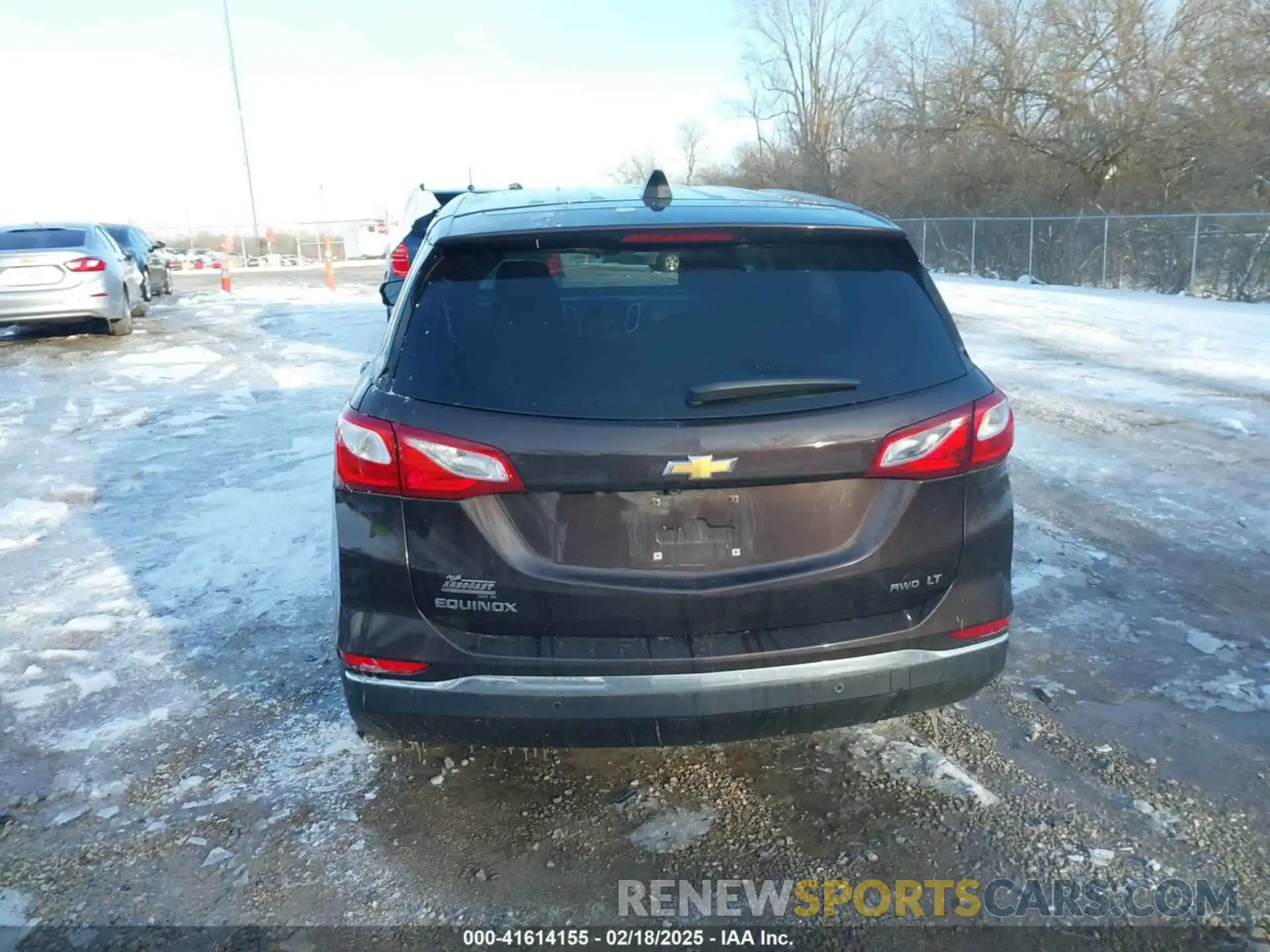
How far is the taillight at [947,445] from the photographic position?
2725 mm

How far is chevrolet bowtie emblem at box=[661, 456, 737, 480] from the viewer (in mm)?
2576

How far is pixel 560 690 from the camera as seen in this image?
267 cm

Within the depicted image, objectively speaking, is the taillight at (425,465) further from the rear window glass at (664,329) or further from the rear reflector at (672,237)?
the rear reflector at (672,237)

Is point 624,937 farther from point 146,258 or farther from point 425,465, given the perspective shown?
point 146,258

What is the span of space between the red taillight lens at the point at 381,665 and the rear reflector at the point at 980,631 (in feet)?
5.05

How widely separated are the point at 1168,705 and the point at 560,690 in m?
2.42

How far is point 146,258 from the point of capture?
2127cm

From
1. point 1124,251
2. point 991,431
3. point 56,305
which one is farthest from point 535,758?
point 1124,251

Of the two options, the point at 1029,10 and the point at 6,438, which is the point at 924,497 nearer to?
the point at 6,438

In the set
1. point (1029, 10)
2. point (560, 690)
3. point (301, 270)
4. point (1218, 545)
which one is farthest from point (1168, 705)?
point (301, 270)

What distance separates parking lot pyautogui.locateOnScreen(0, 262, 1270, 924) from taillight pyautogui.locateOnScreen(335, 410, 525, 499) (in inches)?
44.6

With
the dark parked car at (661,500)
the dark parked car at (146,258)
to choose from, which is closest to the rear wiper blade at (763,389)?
the dark parked car at (661,500)

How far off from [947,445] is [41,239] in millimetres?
14776

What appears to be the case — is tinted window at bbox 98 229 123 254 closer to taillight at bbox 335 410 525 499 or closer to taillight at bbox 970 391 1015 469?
taillight at bbox 335 410 525 499
